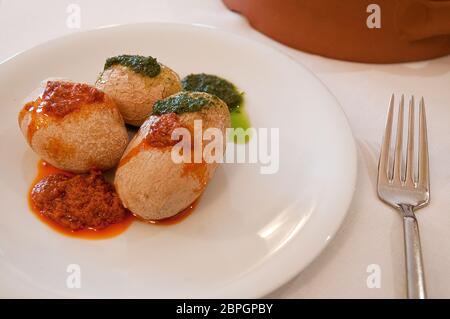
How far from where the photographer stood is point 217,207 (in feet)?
2.62

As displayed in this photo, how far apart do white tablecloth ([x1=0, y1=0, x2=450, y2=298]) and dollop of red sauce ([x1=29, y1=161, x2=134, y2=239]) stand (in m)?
0.30

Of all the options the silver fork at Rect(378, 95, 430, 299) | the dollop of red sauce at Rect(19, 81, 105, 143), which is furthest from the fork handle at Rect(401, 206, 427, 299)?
the dollop of red sauce at Rect(19, 81, 105, 143)

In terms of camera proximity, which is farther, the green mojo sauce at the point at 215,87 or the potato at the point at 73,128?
the green mojo sauce at the point at 215,87

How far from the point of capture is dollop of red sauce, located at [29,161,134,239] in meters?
0.76

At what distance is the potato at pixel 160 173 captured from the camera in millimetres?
739

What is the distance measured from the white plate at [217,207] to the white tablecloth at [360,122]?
65 mm

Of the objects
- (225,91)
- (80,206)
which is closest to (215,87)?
(225,91)

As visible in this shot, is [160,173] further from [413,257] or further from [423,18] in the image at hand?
[423,18]

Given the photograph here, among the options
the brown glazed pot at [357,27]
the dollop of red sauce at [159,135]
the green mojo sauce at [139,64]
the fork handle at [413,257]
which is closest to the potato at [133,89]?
the green mojo sauce at [139,64]

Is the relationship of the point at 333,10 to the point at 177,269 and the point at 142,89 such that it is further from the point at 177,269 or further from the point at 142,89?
the point at 177,269

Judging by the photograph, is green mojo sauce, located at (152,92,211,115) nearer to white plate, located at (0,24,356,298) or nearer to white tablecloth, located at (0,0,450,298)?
white plate, located at (0,24,356,298)

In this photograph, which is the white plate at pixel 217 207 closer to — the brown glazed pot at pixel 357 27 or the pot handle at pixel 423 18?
the brown glazed pot at pixel 357 27
